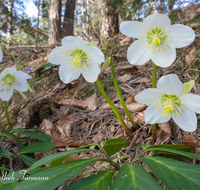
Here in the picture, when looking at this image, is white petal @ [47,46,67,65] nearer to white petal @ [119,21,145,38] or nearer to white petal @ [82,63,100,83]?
white petal @ [82,63,100,83]

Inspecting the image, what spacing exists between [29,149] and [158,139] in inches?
37.3

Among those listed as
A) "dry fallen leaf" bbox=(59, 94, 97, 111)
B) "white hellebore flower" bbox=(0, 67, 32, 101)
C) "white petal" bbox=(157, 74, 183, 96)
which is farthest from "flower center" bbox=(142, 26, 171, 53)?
"white hellebore flower" bbox=(0, 67, 32, 101)

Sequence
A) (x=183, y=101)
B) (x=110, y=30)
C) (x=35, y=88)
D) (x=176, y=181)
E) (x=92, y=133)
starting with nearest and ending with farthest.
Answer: (x=176, y=181), (x=183, y=101), (x=92, y=133), (x=35, y=88), (x=110, y=30)

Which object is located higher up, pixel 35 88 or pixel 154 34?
pixel 154 34

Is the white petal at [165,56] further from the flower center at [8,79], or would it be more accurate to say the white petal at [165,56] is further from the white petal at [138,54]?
the flower center at [8,79]

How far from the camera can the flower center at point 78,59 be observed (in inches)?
46.5

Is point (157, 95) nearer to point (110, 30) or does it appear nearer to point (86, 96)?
point (86, 96)

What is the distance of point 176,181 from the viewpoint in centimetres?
61

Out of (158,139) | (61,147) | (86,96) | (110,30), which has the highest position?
(110,30)

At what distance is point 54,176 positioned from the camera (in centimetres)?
66

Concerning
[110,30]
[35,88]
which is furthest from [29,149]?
[110,30]

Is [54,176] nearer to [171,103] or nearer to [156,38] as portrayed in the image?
[171,103]

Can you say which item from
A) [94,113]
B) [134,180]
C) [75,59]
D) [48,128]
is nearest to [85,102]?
[94,113]

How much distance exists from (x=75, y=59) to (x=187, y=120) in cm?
86
